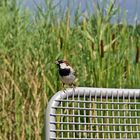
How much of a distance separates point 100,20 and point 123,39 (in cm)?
13

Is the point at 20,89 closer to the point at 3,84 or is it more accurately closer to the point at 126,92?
the point at 3,84

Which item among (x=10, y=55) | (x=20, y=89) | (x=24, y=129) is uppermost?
(x=10, y=55)

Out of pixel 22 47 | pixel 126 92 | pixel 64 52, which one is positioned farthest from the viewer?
pixel 22 47

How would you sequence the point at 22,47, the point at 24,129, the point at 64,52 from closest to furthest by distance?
the point at 24,129
the point at 64,52
the point at 22,47

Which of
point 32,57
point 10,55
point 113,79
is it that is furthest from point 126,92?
point 10,55

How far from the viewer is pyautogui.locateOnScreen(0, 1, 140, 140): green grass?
1801mm

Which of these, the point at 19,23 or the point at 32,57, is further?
the point at 19,23

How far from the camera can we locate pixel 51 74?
1.87m

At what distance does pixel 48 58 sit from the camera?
189cm

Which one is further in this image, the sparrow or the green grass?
the green grass

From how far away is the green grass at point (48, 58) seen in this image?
1801 millimetres

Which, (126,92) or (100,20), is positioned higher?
(100,20)

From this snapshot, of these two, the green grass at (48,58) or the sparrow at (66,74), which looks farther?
the green grass at (48,58)

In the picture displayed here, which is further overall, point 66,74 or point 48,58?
point 48,58
